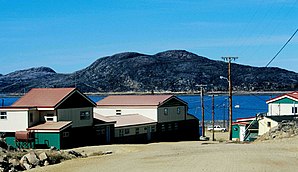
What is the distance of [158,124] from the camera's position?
5503 cm

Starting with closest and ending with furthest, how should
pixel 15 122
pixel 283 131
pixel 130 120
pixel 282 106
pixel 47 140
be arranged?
pixel 47 140 < pixel 15 122 < pixel 283 131 < pixel 130 120 < pixel 282 106

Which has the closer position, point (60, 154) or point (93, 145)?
point (60, 154)

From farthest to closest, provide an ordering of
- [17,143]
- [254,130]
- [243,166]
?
1. [254,130]
2. [17,143]
3. [243,166]

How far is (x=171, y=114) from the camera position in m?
57.2

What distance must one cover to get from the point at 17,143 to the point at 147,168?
17.2 metres

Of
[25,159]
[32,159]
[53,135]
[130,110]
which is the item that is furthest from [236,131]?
[25,159]

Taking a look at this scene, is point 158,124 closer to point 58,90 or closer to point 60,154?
point 58,90

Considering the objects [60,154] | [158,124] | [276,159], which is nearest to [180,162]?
[276,159]

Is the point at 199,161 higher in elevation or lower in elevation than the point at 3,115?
lower

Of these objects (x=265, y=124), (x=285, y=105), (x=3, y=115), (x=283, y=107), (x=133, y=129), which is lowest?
(x=133, y=129)

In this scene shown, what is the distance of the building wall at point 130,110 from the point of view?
55125 millimetres

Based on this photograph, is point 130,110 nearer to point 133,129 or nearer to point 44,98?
point 133,129

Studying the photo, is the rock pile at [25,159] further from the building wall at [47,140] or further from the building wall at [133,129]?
the building wall at [133,129]

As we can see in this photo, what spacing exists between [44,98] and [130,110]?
13491 millimetres
